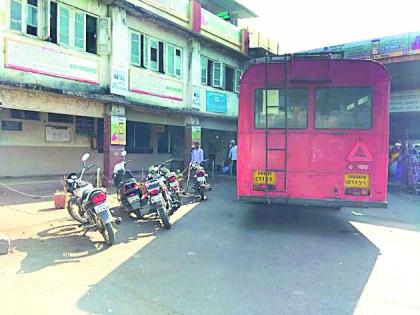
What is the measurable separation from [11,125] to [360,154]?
1110 cm

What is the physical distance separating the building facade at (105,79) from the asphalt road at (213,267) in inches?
167

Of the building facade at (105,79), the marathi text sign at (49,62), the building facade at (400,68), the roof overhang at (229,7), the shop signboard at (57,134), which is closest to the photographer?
the marathi text sign at (49,62)

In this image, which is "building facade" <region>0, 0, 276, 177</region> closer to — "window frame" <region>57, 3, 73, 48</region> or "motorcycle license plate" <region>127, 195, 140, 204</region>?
"window frame" <region>57, 3, 73, 48</region>

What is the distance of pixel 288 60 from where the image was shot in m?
7.25

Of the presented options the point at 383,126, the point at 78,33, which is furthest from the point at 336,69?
the point at 78,33

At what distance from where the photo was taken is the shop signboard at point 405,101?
1906cm

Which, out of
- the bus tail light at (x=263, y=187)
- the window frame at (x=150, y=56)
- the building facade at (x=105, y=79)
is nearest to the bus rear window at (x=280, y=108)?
the bus tail light at (x=263, y=187)

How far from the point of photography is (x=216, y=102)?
19.0m

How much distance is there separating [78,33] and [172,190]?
651 centimetres

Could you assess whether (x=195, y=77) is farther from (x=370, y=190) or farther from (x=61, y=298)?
(x=61, y=298)

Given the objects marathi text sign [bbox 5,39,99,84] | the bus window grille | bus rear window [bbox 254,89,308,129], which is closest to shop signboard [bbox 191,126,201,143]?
marathi text sign [bbox 5,39,99,84]

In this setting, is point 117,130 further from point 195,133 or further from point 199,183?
point 195,133

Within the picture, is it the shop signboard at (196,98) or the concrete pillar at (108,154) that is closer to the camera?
the concrete pillar at (108,154)

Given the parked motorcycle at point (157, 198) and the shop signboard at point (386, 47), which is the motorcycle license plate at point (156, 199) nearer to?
the parked motorcycle at point (157, 198)
